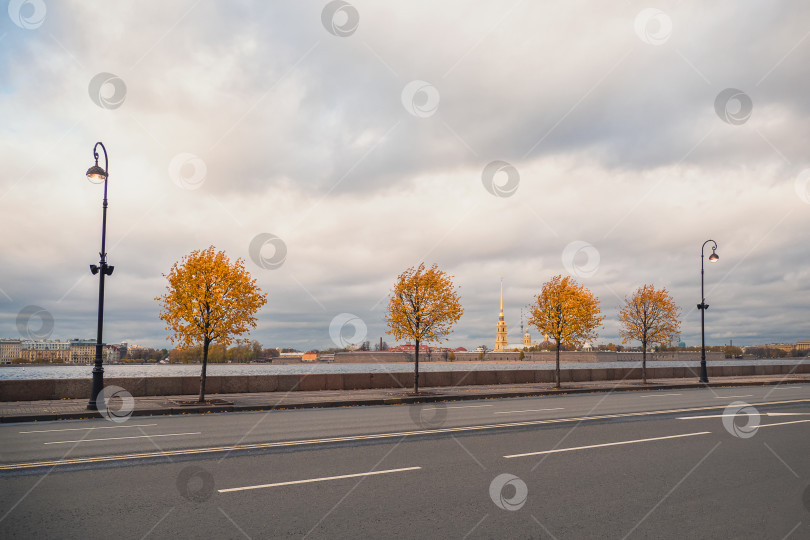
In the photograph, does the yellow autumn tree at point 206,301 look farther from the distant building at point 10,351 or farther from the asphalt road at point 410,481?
the distant building at point 10,351

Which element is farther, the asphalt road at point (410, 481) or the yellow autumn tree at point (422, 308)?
the yellow autumn tree at point (422, 308)

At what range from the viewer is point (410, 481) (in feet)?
26.8

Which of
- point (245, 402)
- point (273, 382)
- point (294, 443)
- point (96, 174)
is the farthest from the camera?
point (273, 382)

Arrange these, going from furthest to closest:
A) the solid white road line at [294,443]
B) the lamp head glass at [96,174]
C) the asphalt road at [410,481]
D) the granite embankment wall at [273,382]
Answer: the granite embankment wall at [273,382]
the lamp head glass at [96,174]
the solid white road line at [294,443]
the asphalt road at [410,481]

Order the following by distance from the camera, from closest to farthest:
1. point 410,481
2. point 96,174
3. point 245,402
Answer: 1. point 410,481
2. point 96,174
3. point 245,402

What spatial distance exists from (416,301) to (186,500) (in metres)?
21.2

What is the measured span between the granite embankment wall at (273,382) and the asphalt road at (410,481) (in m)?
7.87

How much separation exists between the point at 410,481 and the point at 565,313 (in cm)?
→ 2685

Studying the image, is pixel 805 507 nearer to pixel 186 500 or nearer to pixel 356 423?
pixel 186 500

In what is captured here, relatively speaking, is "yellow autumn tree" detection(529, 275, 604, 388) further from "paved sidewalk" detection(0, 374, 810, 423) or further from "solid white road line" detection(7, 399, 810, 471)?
"solid white road line" detection(7, 399, 810, 471)

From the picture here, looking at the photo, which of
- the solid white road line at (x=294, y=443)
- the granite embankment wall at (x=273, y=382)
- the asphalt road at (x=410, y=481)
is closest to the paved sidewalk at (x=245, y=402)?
the granite embankment wall at (x=273, y=382)

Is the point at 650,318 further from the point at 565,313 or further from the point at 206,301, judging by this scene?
the point at 206,301

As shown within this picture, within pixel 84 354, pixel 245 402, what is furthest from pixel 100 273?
pixel 84 354

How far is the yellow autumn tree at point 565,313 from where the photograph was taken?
3331cm
